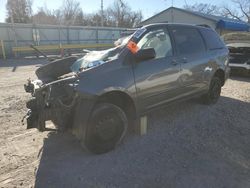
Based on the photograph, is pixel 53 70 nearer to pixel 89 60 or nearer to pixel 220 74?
pixel 89 60

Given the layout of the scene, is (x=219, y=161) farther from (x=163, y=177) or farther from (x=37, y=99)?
(x=37, y=99)

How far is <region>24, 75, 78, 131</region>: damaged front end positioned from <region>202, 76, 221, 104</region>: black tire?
148 inches

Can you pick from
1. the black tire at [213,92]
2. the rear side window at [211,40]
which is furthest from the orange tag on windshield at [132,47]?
the black tire at [213,92]

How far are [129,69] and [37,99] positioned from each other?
1.45m

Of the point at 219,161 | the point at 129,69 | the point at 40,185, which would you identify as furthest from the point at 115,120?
the point at 219,161

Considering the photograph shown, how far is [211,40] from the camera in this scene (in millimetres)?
5809

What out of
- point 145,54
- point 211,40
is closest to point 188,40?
point 211,40

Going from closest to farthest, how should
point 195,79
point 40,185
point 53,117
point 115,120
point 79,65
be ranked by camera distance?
point 40,185 < point 53,117 < point 115,120 < point 79,65 < point 195,79

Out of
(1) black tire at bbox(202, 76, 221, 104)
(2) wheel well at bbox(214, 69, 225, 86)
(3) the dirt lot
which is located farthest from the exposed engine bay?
(2) wheel well at bbox(214, 69, 225, 86)

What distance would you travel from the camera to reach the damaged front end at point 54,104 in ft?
11.2

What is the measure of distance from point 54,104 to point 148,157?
63.6 inches

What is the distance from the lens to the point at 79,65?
14.6 feet

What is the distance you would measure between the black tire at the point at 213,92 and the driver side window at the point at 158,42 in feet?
6.55

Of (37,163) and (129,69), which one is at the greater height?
(129,69)
